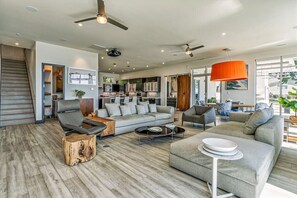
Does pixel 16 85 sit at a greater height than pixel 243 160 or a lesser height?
greater

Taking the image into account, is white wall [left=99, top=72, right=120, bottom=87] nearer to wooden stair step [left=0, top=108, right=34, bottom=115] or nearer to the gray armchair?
wooden stair step [left=0, top=108, right=34, bottom=115]

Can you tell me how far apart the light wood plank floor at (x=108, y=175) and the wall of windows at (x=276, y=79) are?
4.26 m

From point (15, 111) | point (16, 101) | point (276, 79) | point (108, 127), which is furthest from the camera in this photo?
point (276, 79)

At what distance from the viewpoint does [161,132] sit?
361 cm

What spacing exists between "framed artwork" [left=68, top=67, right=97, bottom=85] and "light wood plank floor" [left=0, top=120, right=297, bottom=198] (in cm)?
368

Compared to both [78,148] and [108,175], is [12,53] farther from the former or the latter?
[108,175]

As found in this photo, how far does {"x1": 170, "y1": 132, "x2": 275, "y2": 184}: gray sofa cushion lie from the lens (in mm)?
1657

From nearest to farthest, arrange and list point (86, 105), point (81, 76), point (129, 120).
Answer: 1. point (129, 120)
2. point (81, 76)
3. point (86, 105)

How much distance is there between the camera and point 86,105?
6.90m

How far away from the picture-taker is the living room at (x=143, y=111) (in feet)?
6.39

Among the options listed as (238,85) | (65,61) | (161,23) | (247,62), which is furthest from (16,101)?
(247,62)

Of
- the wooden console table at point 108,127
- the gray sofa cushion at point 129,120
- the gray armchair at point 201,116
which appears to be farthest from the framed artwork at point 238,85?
the wooden console table at point 108,127

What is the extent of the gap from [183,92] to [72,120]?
7.64 m

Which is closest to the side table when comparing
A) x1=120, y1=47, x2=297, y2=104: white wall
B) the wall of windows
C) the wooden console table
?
the wooden console table
